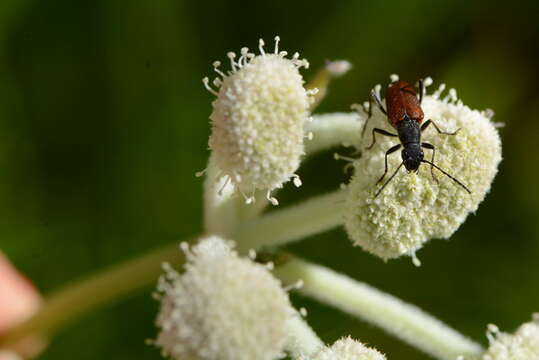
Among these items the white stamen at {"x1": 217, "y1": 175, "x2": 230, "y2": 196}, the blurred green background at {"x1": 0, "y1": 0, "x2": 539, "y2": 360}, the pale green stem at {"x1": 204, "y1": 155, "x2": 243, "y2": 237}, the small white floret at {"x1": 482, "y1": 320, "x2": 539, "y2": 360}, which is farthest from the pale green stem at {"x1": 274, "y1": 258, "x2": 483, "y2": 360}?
the blurred green background at {"x1": 0, "y1": 0, "x2": 539, "y2": 360}

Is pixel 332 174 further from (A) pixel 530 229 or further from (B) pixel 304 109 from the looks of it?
(B) pixel 304 109

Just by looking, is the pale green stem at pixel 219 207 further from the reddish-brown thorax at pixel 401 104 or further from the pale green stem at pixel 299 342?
the reddish-brown thorax at pixel 401 104

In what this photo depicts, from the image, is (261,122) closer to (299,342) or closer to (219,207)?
(219,207)

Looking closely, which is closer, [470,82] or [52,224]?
Answer: [52,224]

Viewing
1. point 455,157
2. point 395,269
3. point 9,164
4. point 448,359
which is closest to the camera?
point 455,157

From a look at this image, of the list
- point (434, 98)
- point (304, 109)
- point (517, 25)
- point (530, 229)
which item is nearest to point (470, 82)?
point (517, 25)

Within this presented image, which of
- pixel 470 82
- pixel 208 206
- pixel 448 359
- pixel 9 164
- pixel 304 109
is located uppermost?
pixel 9 164

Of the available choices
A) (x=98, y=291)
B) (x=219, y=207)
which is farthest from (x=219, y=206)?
(x=98, y=291)

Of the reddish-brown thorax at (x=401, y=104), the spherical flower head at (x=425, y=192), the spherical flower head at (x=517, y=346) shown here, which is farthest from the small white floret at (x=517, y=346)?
the reddish-brown thorax at (x=401, y=104)
